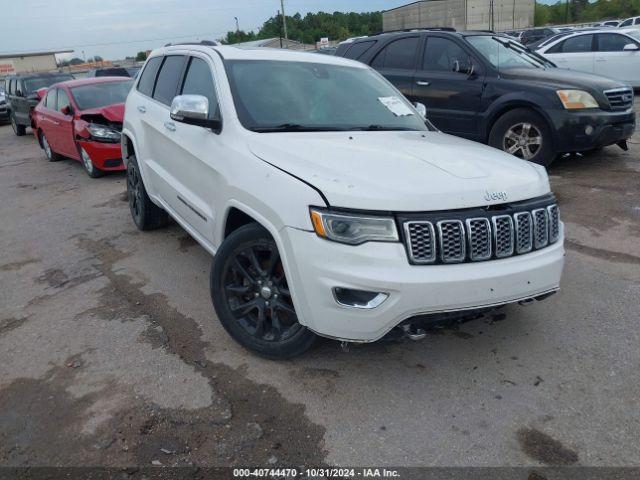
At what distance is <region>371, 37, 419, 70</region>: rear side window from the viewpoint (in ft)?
27.5

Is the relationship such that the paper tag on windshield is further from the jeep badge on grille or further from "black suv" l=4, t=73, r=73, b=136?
"black suv" l=4, t=73, r=73, b=136

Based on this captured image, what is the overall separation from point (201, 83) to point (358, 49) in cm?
547

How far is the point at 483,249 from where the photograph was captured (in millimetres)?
2828

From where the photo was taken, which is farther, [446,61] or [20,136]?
[20,136]

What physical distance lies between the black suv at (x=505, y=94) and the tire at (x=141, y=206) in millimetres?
4315

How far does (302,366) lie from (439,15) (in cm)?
7641

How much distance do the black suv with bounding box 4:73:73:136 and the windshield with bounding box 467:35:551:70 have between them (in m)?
12.3

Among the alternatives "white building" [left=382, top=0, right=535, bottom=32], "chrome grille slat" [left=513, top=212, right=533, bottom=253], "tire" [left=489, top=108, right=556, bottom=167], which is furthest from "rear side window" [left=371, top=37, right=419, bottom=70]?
"white building" [left=382, top=0, right=535, bottom=32]

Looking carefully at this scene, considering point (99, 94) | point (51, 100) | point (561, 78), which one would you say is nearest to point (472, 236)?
point (561, 78)

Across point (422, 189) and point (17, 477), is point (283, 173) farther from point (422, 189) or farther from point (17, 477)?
point (17, 477)

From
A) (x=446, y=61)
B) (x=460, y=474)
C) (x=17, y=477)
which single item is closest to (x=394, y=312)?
(x=460, y=474)

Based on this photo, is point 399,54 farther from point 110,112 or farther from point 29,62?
point 29,62

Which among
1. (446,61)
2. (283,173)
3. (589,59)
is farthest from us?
(589,59)

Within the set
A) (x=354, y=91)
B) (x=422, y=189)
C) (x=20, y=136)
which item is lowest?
(x=20, y=136)
